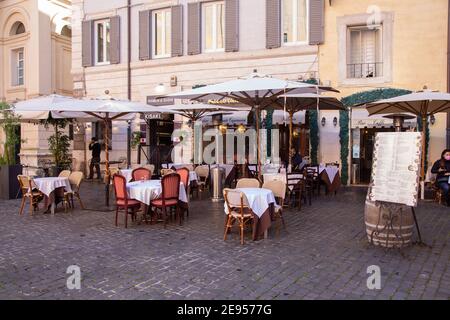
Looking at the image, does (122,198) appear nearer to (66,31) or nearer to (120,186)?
(120,186)

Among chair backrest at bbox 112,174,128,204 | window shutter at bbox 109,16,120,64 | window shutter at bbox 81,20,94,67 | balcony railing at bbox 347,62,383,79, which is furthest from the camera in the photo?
window shutter at bbox 81,20,94,67

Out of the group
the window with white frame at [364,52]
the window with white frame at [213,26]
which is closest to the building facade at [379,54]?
the window with white frame at [364,52]

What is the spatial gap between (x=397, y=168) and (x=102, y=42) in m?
14.5

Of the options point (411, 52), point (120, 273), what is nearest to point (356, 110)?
point (411, 52)

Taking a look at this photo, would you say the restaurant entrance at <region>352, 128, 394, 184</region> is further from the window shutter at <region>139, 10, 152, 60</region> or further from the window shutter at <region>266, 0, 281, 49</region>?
the window shutter at <region>139, 10, 152, 60</region>

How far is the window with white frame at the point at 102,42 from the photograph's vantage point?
16.9m

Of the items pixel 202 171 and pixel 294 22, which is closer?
pixel 202 171

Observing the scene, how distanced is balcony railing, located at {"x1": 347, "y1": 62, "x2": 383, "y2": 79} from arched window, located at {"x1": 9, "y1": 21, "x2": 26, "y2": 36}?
15096mm

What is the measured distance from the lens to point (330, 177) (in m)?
10.9

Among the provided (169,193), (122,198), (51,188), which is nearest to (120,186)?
(122,198)

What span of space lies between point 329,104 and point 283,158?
13.3 feet

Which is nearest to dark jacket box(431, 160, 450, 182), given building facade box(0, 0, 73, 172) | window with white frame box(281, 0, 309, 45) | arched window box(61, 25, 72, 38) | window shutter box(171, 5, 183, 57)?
window with white frame box(281, 0, 309, 45)

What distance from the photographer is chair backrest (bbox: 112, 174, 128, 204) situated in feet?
23.3

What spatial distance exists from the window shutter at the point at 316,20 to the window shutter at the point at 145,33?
6.04 metres
